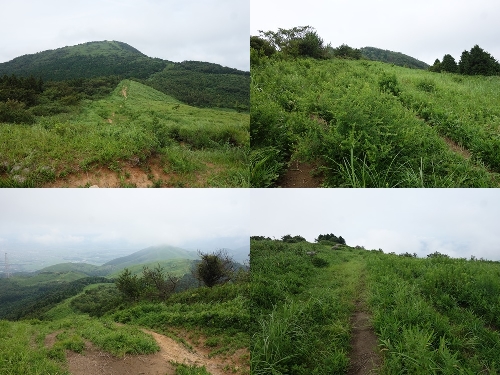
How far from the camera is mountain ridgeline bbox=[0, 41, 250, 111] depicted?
94.2 ft

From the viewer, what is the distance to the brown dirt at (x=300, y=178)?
5.39 m

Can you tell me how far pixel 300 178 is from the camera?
545 centimetres

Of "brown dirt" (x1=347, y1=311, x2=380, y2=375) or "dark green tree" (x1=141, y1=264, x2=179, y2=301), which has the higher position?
"brown dirt" (x1=347, y1=311, x2=380, y2=375)

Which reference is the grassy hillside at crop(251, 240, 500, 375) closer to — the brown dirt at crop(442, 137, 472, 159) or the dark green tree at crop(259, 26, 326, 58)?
the brown dirt at crop(442, 137, 472, 159)

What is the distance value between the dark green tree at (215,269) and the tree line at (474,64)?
17.8 metres

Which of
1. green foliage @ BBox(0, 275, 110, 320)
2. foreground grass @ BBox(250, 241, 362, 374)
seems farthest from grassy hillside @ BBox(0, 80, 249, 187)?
green foliage @ BBox(0, 275, 110, 320)

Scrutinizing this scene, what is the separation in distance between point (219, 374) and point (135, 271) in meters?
8.14

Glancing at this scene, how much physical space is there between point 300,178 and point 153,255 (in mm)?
12535

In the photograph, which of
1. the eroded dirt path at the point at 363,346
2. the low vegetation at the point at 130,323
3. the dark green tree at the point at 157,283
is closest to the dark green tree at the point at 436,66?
the low vegetation at the point at 130,323

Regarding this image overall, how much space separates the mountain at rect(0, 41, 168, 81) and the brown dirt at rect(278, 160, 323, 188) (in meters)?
24.5

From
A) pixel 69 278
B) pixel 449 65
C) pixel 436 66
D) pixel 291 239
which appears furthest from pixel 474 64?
pixel 69 278

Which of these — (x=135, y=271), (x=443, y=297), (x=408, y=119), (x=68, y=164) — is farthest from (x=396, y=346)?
(x=135, y=271)

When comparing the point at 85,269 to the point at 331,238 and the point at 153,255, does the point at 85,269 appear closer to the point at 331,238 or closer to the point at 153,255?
the point at 153,255

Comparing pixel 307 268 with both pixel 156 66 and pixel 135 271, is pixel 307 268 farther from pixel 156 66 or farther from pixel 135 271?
pixel 156 66
